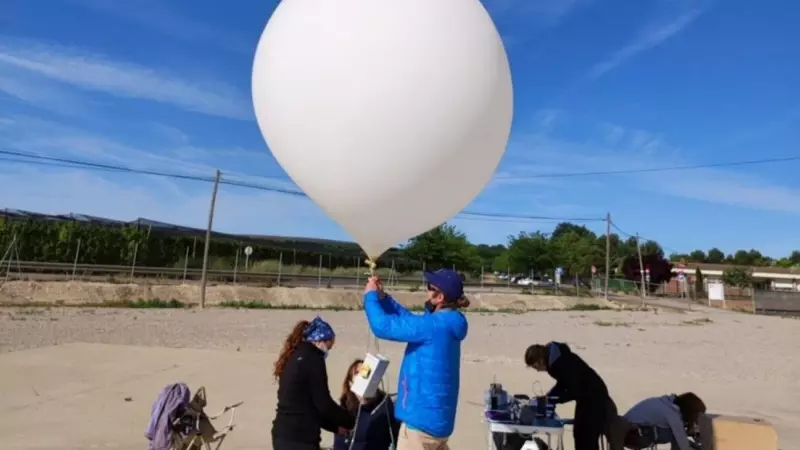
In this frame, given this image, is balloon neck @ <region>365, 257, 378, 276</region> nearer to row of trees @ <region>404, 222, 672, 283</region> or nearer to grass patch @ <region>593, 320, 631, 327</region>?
grass patch @ <region>593, 320, 631, 327</region>

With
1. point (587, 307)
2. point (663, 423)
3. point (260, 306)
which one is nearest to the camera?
point (663, 423)

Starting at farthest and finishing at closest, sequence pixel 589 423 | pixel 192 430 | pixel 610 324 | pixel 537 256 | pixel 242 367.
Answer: pixel 537 256
pixel 610 324
pixel 242 367
pixel 589 423
pixel 192 430

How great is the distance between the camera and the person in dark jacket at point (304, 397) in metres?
3.13

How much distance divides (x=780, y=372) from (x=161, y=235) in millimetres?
34120

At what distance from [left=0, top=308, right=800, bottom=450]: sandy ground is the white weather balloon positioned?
3089 mm

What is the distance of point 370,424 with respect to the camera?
3605mm

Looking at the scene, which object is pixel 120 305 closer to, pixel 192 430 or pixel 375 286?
pixel 192 430

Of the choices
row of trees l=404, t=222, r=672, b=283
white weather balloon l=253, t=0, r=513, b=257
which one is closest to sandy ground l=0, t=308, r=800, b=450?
white weather balloon l=253, t=0, r=513, b=257

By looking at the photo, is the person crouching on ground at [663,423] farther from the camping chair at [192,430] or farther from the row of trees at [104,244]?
the row of trees at [104,244]

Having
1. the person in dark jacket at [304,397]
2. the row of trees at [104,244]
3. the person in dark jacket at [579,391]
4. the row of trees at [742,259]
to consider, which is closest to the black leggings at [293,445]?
the person in dark jacket at [304,397]

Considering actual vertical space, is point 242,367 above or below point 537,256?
below

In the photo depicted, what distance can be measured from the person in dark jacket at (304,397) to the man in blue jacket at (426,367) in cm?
46

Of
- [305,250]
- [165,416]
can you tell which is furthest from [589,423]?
[305,250]

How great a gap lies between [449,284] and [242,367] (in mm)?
6884
